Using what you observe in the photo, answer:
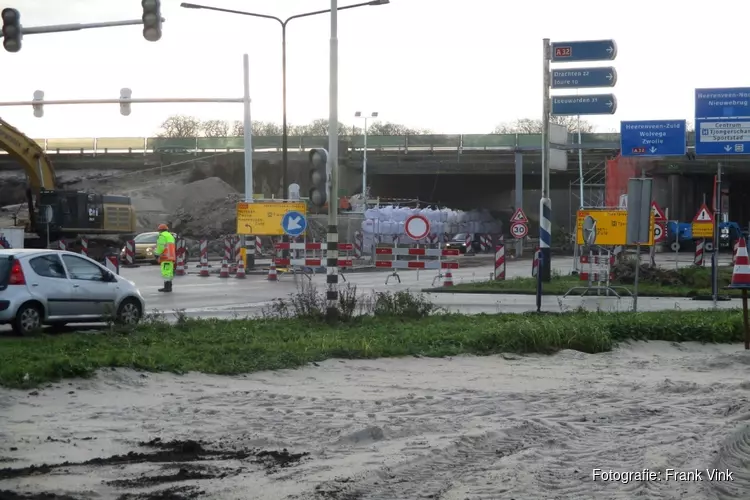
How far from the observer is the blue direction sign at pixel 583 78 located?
1081 inches

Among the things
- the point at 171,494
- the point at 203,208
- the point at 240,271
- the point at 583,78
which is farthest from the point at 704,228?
the point at 203,208

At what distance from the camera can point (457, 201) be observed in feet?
269

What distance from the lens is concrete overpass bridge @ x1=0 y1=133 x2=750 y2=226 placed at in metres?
65.9

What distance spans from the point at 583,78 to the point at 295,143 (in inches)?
1700

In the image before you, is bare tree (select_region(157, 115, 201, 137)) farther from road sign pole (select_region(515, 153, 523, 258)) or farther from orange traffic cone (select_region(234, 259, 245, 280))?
orange traffic cone (select_region(234, 259, 245, 280))

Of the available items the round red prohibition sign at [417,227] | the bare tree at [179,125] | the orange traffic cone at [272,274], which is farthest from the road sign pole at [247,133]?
the bare tree at [179,125]

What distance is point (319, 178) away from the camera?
16047 millimetres

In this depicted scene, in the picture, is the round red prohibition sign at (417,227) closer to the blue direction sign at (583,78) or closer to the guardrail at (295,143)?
the blue direction sign at (583,78)

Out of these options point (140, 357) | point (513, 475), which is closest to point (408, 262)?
point (140, 357)

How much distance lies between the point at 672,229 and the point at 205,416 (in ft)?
198

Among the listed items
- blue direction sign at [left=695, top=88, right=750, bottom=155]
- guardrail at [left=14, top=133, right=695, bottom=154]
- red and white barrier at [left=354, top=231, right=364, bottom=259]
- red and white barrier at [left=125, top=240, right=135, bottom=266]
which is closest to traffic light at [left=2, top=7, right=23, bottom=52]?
blue direction sign at [left=695, top=88, right=750, bottom=155]

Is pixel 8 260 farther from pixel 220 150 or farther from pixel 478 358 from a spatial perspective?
pixel 220 150

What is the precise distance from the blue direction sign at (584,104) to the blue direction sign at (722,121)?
3.54m

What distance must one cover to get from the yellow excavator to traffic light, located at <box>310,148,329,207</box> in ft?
68.3
